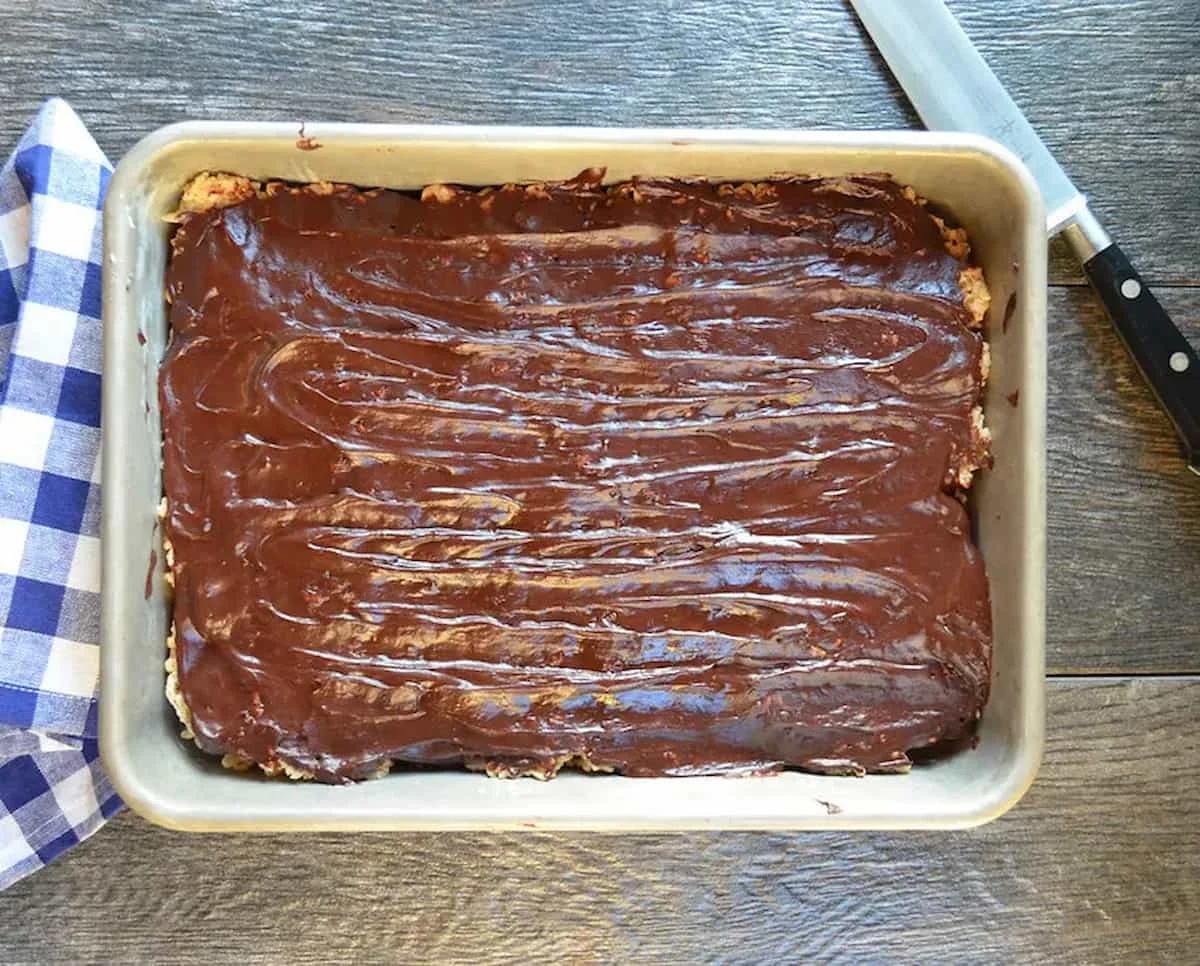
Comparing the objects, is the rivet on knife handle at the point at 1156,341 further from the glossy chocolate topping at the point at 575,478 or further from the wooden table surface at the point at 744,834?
the glossy chocolate topping at the point at 575,478

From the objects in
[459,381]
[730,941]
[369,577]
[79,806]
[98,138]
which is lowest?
[730,941]

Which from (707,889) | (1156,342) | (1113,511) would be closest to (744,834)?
(707,889)

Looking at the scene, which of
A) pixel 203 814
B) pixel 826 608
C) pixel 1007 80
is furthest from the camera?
pixel 1007 80

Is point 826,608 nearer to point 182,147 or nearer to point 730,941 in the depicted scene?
point 730,941

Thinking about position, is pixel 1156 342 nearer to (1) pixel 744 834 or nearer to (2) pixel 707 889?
(1) pixel 744 834

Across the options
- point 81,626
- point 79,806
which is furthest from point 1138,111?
point 79,806

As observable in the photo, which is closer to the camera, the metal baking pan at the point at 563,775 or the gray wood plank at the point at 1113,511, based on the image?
the metal baking pan at the point at 563,775

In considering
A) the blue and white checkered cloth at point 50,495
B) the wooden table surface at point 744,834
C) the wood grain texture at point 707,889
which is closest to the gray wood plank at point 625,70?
the wooden table surface at point 744,834
